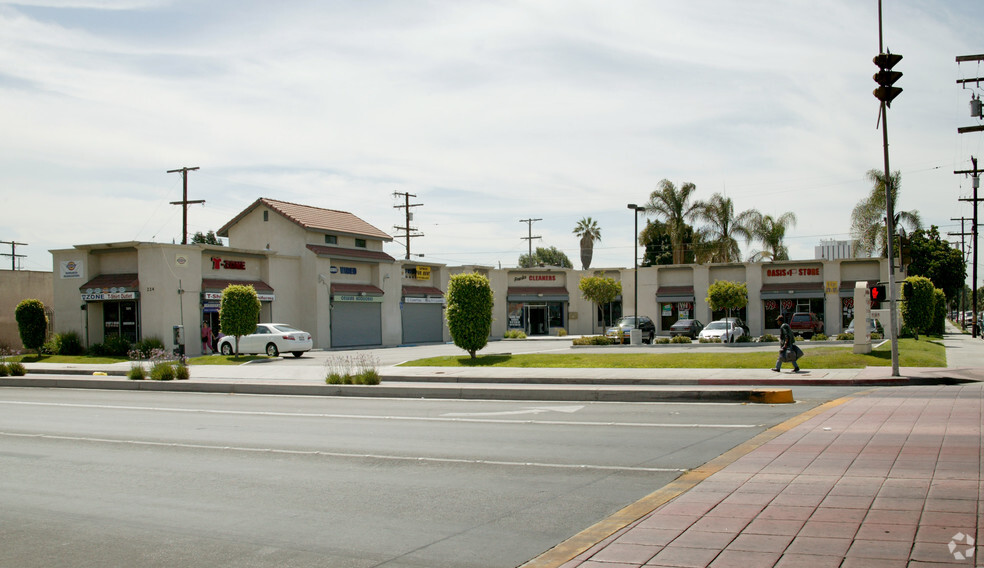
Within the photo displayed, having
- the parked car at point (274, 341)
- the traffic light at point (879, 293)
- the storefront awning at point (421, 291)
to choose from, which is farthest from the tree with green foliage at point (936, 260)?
the parked car at point (274, 341)

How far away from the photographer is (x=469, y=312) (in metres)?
26.9

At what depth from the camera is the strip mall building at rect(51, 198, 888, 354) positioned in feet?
120

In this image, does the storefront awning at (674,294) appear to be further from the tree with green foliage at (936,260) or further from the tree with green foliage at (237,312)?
the tree with green foliage at (237,312)

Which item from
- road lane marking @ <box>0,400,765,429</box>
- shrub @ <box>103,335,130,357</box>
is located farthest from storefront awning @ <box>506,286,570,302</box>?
road lane marking @ <box>0,400,765,429</box>

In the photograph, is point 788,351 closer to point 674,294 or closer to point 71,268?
point 71,268

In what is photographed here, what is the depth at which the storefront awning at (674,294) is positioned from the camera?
178 ft

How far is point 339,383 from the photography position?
20.8 meters

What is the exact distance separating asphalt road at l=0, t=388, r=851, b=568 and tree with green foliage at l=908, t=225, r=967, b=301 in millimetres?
59250

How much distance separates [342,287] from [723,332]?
21.6 meters

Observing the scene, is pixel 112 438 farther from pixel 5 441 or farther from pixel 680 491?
pixel 680 491

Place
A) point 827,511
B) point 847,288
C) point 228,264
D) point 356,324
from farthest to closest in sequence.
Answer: point 847,288
point 356,324
point 228,264
point 827,511

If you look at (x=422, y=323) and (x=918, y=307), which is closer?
(x=918, y=307)

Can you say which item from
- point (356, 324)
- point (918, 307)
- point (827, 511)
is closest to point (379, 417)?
point (827, 511)

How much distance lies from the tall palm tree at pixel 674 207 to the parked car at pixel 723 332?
1912cm
